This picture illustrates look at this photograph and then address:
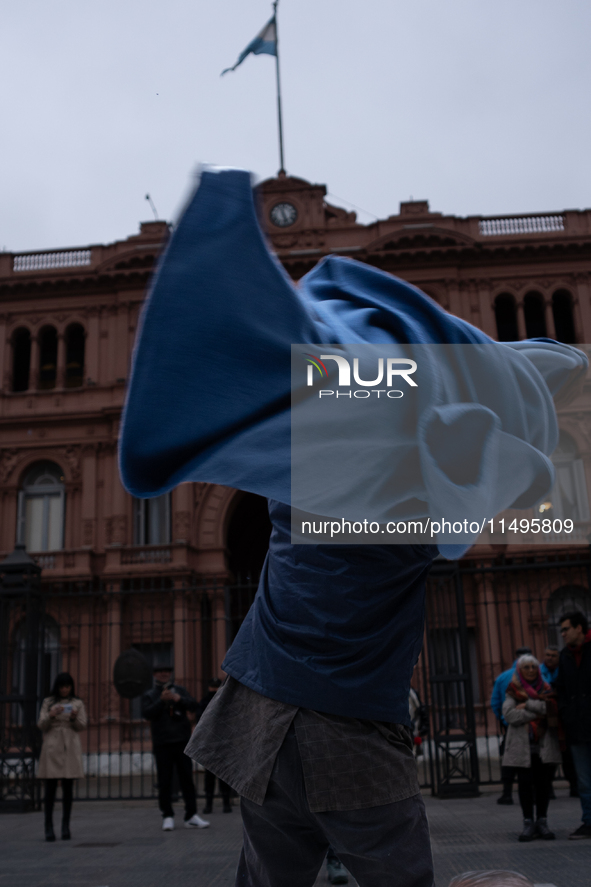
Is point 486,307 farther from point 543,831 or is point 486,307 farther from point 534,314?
point 543,831

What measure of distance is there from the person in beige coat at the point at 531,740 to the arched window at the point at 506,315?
17.1 meters

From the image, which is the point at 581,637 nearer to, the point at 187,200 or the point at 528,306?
the point at 187,200

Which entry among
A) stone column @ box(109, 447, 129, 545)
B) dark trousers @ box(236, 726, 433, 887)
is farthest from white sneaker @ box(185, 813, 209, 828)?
stone column @ box(109, 447, 129, 545)

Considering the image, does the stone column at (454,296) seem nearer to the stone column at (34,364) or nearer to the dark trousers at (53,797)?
the stone column at (34,364)

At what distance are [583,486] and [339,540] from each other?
2079cm

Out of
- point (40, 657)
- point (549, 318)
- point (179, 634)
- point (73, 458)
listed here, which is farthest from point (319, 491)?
point (549, 318)

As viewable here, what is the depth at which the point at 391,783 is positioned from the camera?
162 centimetres

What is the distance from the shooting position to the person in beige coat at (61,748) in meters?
8.55

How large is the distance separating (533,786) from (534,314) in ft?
61.6

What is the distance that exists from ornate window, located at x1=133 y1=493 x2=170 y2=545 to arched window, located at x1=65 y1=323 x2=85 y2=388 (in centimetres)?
445

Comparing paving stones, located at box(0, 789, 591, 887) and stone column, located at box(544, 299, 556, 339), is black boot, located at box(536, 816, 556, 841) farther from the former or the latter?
stone column, located at box(544, 299, 556, 339)

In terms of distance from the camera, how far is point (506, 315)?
2448 centimetres

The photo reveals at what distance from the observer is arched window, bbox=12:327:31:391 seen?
25.0 m

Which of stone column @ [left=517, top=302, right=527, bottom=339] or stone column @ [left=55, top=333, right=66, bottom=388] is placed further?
stone column @ [left=55, top=333, right=66, bottom=388]
